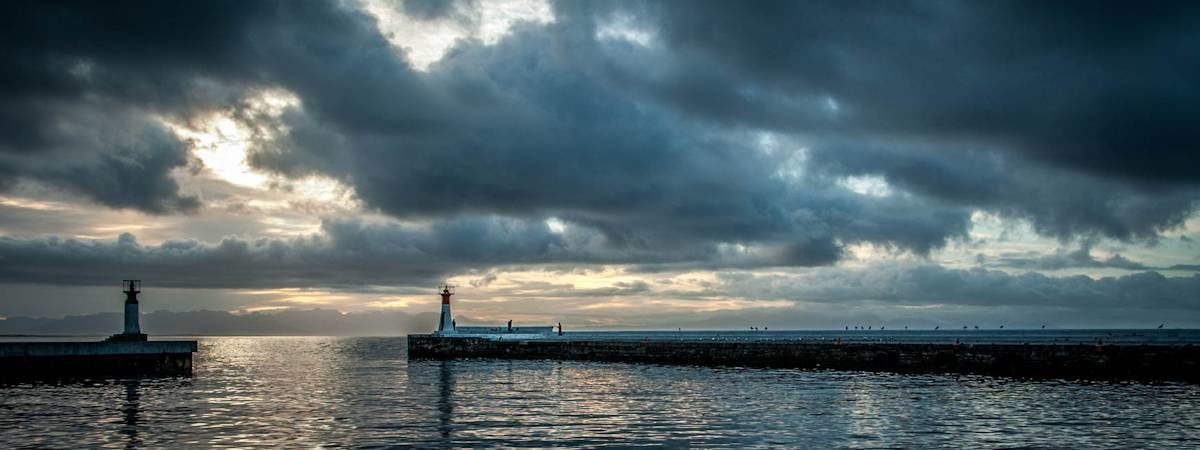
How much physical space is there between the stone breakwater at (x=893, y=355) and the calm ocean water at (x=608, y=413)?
515 centimetres

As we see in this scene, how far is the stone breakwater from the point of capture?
171 ft

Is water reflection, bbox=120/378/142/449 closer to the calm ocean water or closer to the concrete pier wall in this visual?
the calm ocean water

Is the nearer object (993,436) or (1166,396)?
(993,436)

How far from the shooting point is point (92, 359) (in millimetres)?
52594

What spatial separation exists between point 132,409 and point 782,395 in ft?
87.8

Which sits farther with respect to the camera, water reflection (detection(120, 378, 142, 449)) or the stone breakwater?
the stone breakwater

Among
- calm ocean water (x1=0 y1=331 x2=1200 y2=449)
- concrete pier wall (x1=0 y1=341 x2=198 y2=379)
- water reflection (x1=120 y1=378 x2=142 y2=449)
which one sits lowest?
calm ocean water (x1=0 y1=331 x2=1200 y2=449)

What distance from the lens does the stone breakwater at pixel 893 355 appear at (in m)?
52.0

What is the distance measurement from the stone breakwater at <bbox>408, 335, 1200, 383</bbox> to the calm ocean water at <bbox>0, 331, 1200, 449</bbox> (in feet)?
16.9

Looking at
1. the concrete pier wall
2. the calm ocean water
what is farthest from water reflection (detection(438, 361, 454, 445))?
the concrete pier wall

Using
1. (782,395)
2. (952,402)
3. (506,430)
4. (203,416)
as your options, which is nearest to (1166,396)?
(952,402)

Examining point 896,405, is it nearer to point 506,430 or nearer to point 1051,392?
point 1051,392

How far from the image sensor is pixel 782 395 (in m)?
42.1

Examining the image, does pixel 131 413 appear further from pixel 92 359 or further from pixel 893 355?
pixel 893 355
